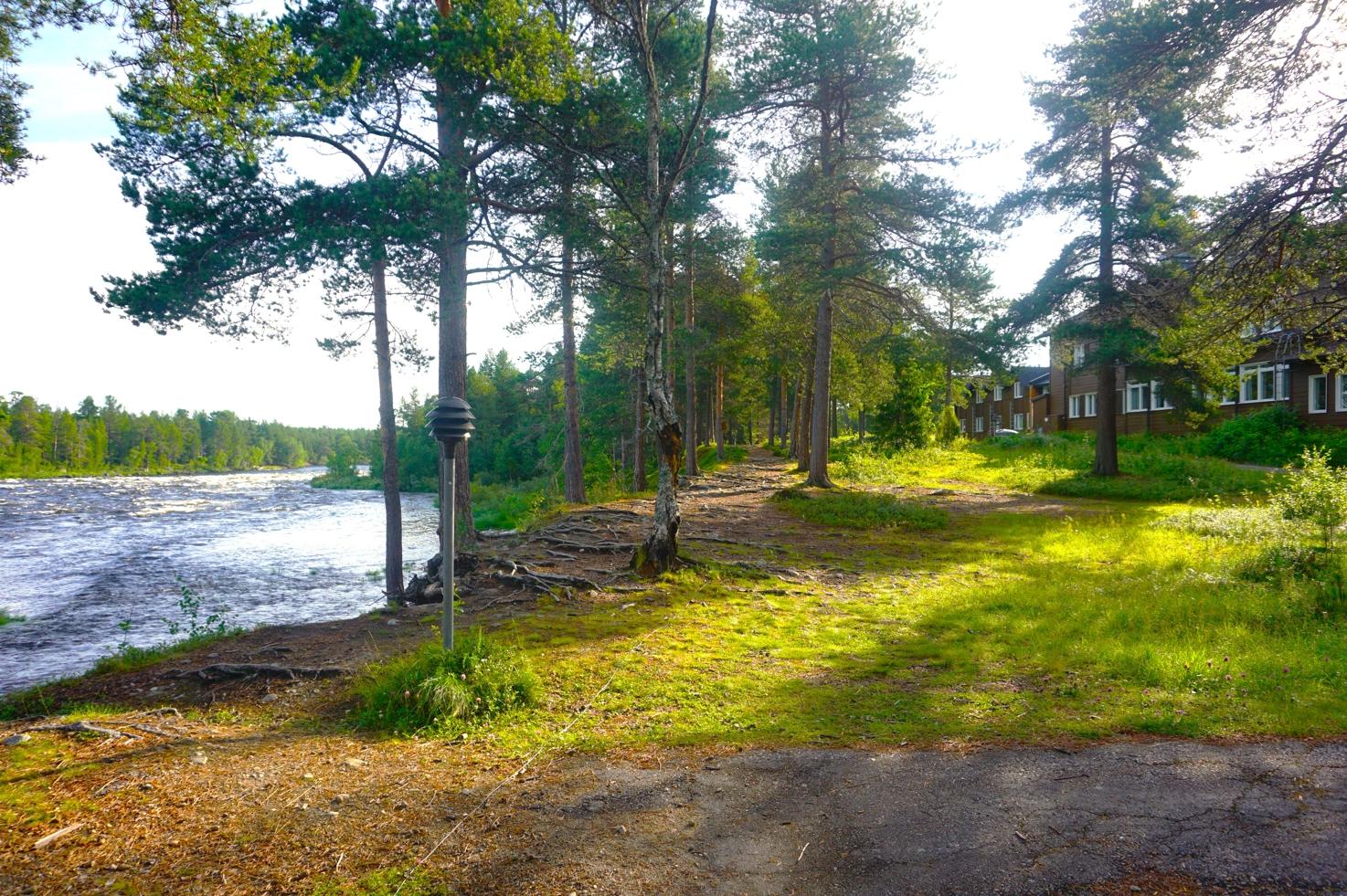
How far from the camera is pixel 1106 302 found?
66.1 ft

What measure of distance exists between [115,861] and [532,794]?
191 centimetres

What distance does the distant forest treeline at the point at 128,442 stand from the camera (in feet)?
269

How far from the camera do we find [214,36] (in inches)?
234

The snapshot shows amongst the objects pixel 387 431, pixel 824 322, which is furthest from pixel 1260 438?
pixel 387 431

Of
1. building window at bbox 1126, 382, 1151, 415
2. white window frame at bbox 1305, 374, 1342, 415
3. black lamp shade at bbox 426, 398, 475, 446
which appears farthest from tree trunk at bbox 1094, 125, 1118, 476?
black lamp shade at bbox 426, 398, 475, 446

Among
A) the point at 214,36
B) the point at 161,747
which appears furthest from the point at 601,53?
the point at 161,747

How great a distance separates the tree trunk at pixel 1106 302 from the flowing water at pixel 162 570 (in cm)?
2034

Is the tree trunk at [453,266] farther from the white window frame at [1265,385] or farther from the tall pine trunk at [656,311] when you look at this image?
the white window frame at [1265,385]

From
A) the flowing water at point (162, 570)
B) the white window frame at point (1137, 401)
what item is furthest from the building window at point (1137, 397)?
the flowing water at point (162, 570)

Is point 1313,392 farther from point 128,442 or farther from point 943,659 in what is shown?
point 128,442

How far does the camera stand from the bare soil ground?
3143mm

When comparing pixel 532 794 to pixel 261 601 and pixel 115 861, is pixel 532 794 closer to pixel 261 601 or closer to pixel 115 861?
pixel 115 861

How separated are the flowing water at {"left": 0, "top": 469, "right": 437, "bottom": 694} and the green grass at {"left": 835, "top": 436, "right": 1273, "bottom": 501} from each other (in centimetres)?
1561

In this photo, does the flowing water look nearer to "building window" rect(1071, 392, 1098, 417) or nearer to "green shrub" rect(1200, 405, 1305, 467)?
"green shrub" rect(1200, 405, 1305, 467)
